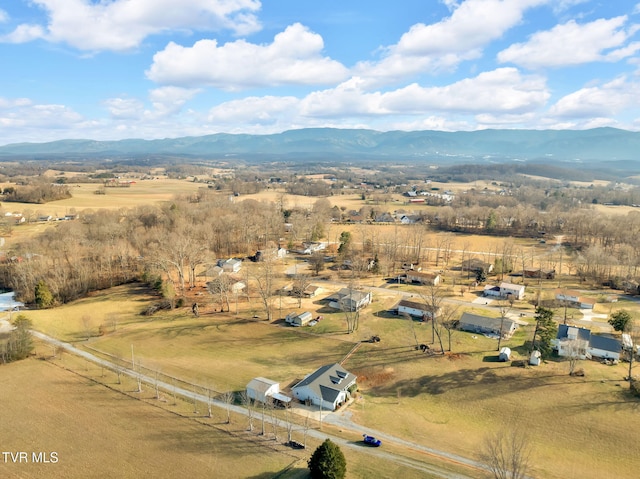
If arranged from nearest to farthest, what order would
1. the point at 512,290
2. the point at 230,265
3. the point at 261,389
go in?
the point at 261,389 → the point at 512,290 → the point at 230,265

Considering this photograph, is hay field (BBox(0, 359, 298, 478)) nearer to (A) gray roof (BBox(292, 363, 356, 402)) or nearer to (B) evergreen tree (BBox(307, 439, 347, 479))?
(B) evergreen tree (BBox(307, 439, 347, 479))

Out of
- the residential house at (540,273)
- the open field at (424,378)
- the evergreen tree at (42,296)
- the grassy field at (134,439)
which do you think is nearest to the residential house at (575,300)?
the residential house at (540,273)

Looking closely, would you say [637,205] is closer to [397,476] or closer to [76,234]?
[397,476]

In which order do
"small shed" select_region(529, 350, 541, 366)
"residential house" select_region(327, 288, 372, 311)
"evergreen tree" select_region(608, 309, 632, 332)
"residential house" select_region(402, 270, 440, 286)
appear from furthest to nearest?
"residential house" select_region(402, 270, 440, 286)
"residential house" select_region(327, 288, 372, 311)
"evergreen tree" select_region(608, 309, 632, 332)
"small shed" select_region(529, 350, 541, 366)

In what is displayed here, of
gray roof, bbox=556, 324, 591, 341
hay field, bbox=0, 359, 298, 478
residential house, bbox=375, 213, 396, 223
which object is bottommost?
hay field, bbox=0, 359, 298, 478

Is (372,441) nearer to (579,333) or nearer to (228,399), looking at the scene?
(228,399)

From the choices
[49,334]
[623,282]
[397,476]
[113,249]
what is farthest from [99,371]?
[623,282]

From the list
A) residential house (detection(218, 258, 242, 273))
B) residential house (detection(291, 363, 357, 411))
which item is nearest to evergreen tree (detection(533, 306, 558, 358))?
residential house (detection(291, 363, 357, 411))

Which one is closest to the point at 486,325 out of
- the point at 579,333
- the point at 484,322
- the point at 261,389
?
the point at 484,322
